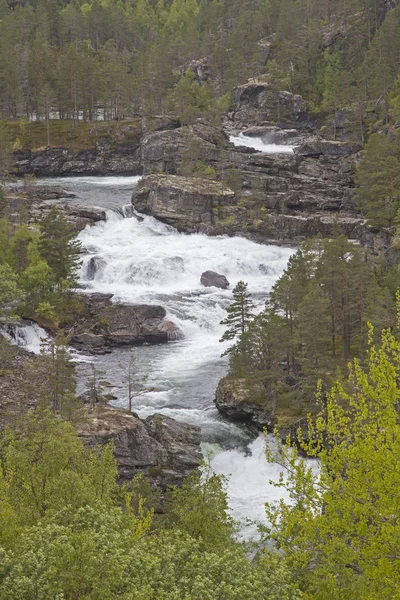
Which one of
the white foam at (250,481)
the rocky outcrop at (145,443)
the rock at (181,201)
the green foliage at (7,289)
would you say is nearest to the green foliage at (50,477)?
the rocky outcrop at (145,443)

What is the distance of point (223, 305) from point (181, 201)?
97.2ft

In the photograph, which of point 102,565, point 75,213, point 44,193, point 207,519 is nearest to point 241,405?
point 207,519

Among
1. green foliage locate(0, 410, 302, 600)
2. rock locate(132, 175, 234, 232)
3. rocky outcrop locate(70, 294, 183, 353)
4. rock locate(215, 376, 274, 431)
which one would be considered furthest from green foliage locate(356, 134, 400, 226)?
green foliage locate(0, 410, 302, 600)

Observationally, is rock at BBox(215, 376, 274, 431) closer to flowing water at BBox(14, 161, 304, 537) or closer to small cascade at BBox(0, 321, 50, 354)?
A: flowing water at BBox(14, 161, 304, 537)

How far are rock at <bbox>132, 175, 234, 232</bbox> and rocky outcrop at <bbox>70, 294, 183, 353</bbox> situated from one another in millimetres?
28948

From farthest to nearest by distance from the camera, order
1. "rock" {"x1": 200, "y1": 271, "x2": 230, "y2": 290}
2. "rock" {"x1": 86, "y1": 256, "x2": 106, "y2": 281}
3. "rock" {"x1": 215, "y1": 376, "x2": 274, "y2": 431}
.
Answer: "rock" {"x1": 86, "y1": 256, "x2": 106, "y2": 281}, "rock" {"x1": 200, "y1": 271, "x2": 230, "y2": 290}, "rock" {"x1": 215, "y1": 376, "x2": 274, "y2": 431}

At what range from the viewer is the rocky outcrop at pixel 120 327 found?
67.8 m

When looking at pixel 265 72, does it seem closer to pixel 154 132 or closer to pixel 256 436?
pixel 154 132

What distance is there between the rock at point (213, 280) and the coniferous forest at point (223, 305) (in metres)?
5.79

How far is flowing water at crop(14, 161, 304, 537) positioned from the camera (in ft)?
150

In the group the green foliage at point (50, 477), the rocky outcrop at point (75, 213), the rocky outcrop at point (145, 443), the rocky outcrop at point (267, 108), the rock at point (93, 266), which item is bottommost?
the rocky outcrop at point (145, 443)

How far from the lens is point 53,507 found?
23578mm

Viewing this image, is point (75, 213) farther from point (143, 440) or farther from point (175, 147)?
point (143, 440)

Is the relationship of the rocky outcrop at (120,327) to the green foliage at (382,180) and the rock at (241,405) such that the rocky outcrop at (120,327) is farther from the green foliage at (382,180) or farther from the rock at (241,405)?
the green foliage at (382,180)
